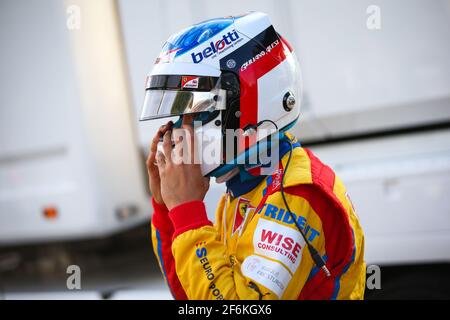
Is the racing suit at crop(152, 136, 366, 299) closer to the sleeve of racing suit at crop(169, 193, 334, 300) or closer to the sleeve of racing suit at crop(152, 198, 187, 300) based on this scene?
the sleeve of racing suit at crop(169, 193, 334, 300)

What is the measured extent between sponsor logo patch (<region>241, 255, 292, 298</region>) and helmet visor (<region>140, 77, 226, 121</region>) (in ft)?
1.50

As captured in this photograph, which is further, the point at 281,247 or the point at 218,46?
the point at 218,46

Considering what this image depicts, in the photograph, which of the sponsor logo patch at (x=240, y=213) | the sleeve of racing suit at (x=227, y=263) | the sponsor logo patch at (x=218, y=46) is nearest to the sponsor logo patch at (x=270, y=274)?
the sleeve of racing suit at (x=227, y=263)

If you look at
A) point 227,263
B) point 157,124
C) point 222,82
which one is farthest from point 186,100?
point 157,124

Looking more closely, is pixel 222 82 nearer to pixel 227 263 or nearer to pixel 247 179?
pixel 247 179

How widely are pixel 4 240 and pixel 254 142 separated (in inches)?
103

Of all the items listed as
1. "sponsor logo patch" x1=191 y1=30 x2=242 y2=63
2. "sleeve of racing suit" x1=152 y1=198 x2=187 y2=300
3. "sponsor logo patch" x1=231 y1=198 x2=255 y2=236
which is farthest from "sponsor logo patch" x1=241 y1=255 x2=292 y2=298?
"sponsor logo patch" x1=191 y1=30 x2=242 y2=63

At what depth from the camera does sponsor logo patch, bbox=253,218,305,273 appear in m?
1.27

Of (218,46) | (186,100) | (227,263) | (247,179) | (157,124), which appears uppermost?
(218,46)

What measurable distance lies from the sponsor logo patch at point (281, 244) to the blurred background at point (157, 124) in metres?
0.92

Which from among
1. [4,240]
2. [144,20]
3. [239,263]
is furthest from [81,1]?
[239,263]

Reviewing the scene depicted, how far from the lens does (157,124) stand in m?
3.08

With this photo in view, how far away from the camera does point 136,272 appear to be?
11.8 ft
